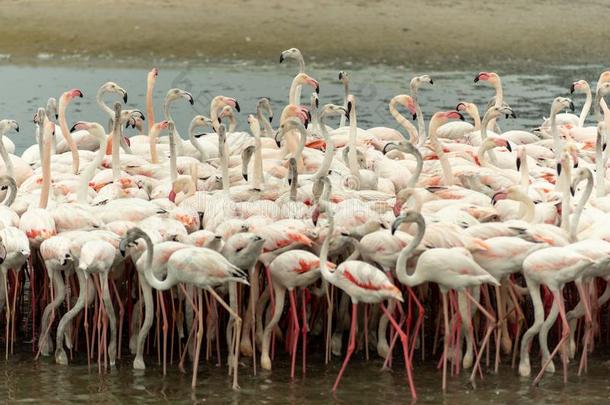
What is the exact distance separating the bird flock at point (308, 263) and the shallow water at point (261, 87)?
12.0 metres

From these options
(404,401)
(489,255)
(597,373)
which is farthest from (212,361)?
(597,373)

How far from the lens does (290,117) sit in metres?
12.8

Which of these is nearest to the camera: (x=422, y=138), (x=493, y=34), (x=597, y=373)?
(x=597, y=373)

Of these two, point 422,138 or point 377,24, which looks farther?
point 377,24

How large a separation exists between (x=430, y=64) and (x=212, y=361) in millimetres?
20473

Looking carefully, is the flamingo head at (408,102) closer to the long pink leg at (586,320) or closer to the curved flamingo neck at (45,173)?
the curved flamingo neck at (45,173)

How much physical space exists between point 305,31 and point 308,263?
2188 centimetres

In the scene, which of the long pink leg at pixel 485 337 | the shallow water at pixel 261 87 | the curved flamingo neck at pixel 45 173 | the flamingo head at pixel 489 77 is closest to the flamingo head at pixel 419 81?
the flamingo head at pixel 489 77

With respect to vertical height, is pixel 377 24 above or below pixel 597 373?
above

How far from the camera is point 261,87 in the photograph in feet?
93.5

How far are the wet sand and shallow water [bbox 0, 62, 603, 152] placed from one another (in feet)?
2.81

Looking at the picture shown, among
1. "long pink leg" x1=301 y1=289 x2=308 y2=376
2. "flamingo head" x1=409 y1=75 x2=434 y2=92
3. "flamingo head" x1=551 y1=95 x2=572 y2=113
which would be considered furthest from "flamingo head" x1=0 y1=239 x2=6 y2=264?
"flamingo head" x1=409 y1=75 x2=434 y2=92

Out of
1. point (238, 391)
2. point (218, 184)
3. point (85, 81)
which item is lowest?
point (238, 391)

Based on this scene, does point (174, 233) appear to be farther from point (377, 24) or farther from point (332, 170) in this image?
point (377, 24)
